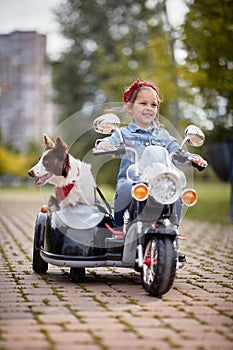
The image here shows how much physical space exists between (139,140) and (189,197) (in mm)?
784

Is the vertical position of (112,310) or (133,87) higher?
(133,87)

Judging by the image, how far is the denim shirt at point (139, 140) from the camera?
5480 mm

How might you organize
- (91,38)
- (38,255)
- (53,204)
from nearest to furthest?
(53,204) < (38,255) < (91,38)

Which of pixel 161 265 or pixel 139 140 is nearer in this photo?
pixel 161 265

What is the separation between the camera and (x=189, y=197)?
5.05m

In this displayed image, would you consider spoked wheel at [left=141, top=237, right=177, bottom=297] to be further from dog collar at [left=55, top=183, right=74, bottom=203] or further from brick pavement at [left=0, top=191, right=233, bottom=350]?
dog collar at [left=55, top=183, right=74, bottom=203]

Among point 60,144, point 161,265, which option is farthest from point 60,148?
point 161,265

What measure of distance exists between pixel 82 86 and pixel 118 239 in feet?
96.7

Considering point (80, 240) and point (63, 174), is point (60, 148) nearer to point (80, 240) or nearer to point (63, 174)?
point (63, 174)

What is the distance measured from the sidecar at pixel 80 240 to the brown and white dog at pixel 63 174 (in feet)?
0.31

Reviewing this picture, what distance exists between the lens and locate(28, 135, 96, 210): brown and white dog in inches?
220

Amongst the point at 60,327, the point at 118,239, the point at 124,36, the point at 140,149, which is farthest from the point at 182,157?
the point at 124,36

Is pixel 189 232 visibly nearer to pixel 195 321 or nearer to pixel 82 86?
pixel 195 321

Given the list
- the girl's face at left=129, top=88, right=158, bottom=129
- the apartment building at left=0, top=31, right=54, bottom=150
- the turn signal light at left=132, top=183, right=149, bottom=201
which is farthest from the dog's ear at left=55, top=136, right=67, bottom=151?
the apartment building at left=0, top=31, right=54, bottom=150
